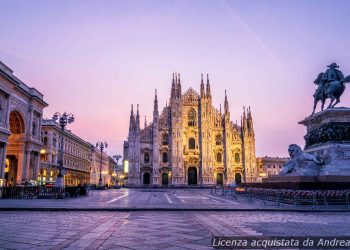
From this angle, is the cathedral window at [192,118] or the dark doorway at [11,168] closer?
the dark doorway at [11,168]

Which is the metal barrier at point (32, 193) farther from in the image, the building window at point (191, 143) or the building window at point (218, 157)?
the building window at point (218, 157)

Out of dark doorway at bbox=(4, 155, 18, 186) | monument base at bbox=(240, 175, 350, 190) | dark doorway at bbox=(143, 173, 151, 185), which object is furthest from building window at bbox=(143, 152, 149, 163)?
monument base at bbox=(240, 175, 350, 190)

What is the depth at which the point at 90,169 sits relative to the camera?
93.8 m

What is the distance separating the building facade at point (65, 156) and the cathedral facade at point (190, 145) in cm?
1372

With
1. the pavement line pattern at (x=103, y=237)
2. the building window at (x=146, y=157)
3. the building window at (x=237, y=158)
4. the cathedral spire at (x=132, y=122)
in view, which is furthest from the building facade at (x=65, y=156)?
the pavement line pattern at (x=103, y=237)

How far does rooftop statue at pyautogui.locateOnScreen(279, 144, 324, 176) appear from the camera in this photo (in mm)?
17906

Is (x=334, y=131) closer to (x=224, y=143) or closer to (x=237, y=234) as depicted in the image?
(x=237, y=234)

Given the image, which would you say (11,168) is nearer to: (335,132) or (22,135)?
(22,135)

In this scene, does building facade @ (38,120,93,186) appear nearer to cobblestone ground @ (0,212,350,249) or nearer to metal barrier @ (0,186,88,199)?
metal barrier @ (0,186,88,199)

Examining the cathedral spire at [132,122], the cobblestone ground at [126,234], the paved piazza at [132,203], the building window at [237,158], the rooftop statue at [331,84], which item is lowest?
the paved piazza at [132,203]

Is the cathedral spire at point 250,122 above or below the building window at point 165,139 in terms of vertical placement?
above

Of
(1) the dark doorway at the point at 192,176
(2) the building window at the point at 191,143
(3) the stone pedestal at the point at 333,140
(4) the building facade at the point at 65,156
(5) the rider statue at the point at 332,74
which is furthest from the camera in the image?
(2) the building window at the point at 191,143

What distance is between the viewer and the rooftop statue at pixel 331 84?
1959cm

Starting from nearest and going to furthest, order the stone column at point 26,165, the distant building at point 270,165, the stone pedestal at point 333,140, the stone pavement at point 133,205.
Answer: the stone pavement at point 133,205 < the stone pedestal at point 333,140 < the stone column at point 26,165 < the distant building at point 270,165
